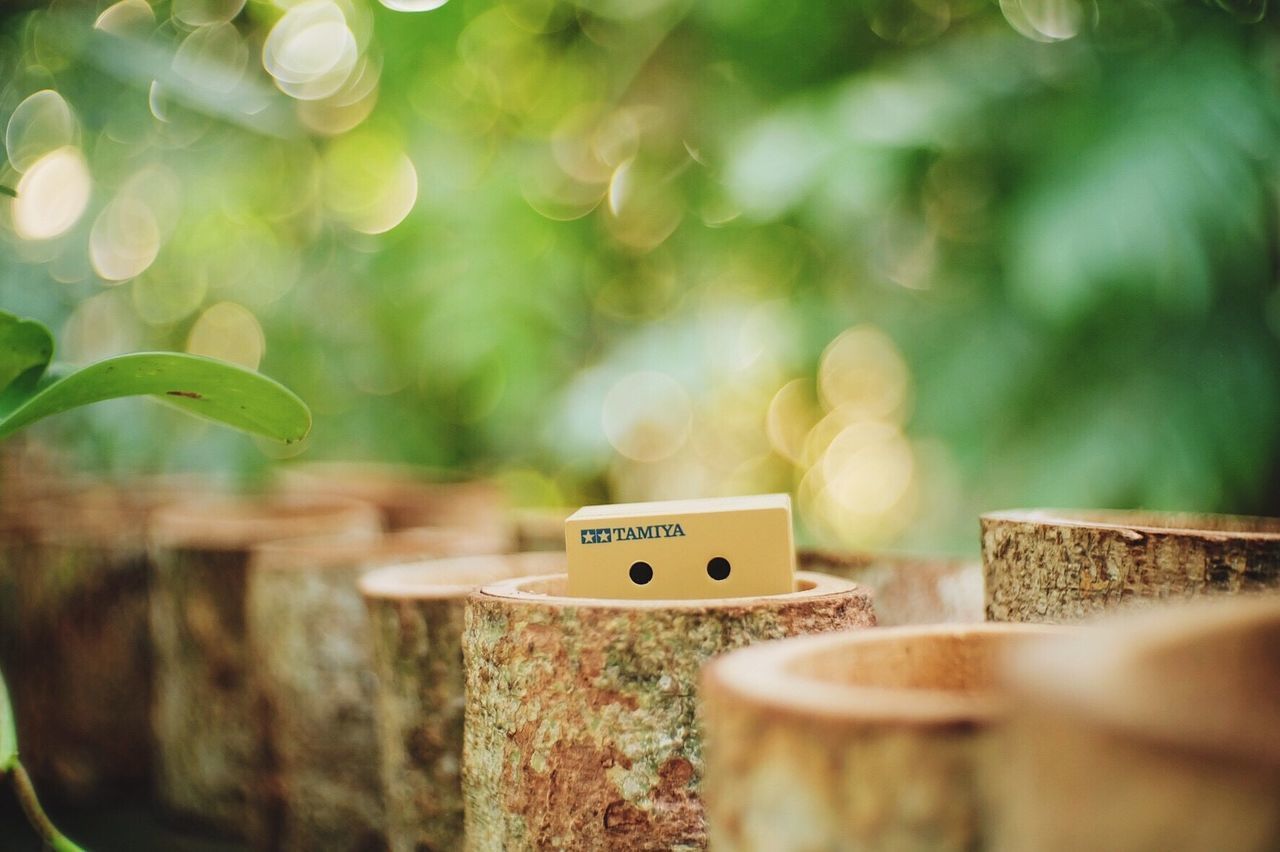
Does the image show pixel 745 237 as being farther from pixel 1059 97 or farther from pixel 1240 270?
pixel 1240 270

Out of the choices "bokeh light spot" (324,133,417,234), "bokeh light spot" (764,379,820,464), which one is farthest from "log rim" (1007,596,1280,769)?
"bokeh light spot" (324,133,417,234)

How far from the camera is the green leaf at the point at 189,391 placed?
679mm

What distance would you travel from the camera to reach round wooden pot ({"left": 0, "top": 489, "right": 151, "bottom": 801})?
1.21 m

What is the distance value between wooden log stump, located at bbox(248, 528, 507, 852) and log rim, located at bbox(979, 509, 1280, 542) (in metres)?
0.55

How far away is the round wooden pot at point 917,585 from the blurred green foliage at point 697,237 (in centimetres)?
72

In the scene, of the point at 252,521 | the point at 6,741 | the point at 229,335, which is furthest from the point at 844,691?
the point at 229,335

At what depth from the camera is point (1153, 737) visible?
246 mm

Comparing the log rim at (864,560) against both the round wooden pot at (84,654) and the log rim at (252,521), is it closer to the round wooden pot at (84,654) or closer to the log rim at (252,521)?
the log rim at (252,521)

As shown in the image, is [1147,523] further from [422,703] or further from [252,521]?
[252,521]

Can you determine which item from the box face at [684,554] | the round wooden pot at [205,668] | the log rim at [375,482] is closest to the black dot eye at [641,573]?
the box face at [684,554]

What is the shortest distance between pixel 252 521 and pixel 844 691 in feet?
3.49

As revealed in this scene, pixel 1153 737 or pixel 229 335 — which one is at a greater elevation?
pixel 229 335

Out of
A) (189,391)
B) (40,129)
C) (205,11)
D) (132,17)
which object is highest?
(205,11)

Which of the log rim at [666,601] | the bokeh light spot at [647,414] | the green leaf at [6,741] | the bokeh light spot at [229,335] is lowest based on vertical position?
the green leaf at [6,741]
